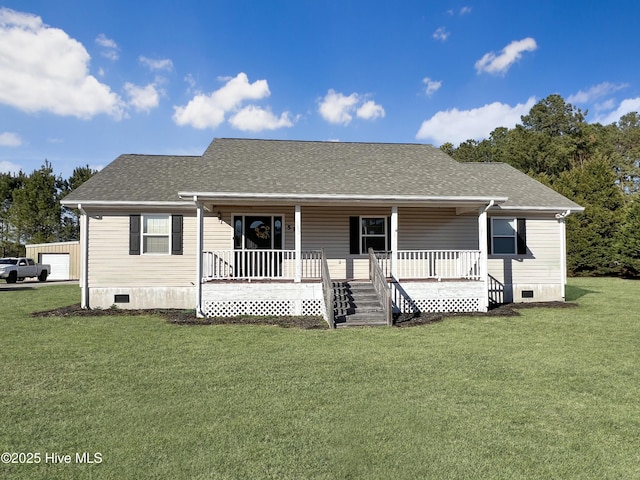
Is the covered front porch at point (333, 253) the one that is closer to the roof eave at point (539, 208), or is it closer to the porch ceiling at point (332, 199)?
the porch ceiling at point (332, 199)

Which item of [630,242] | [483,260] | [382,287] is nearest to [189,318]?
[382,287]

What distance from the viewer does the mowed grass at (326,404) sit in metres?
3.19

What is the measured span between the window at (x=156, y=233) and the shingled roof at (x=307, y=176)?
0.66m

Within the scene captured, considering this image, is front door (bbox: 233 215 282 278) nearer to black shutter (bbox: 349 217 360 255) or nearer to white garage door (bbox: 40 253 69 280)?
black shutter (bbox: 349 217 360 255)

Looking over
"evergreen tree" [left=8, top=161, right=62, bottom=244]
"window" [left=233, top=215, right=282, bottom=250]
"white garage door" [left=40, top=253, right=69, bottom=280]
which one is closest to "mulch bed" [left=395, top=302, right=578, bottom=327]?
"window" [left=233, top=215, right=282, bottom=250]

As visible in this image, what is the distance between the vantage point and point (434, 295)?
1108 centimetres

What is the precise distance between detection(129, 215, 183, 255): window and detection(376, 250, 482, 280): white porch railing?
652 cm

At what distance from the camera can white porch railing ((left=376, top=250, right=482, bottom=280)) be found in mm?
11555

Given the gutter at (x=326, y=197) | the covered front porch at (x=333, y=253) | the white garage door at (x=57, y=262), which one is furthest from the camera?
the white garage door at (x=57, y=262)

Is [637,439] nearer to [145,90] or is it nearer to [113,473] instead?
[113,473]

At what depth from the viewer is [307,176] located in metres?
11.9

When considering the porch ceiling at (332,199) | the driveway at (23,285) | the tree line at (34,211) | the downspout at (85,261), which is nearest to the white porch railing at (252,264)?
the porch ceiling at (332,199)

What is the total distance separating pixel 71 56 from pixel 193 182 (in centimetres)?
838

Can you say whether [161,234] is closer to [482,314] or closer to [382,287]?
[382,287]
